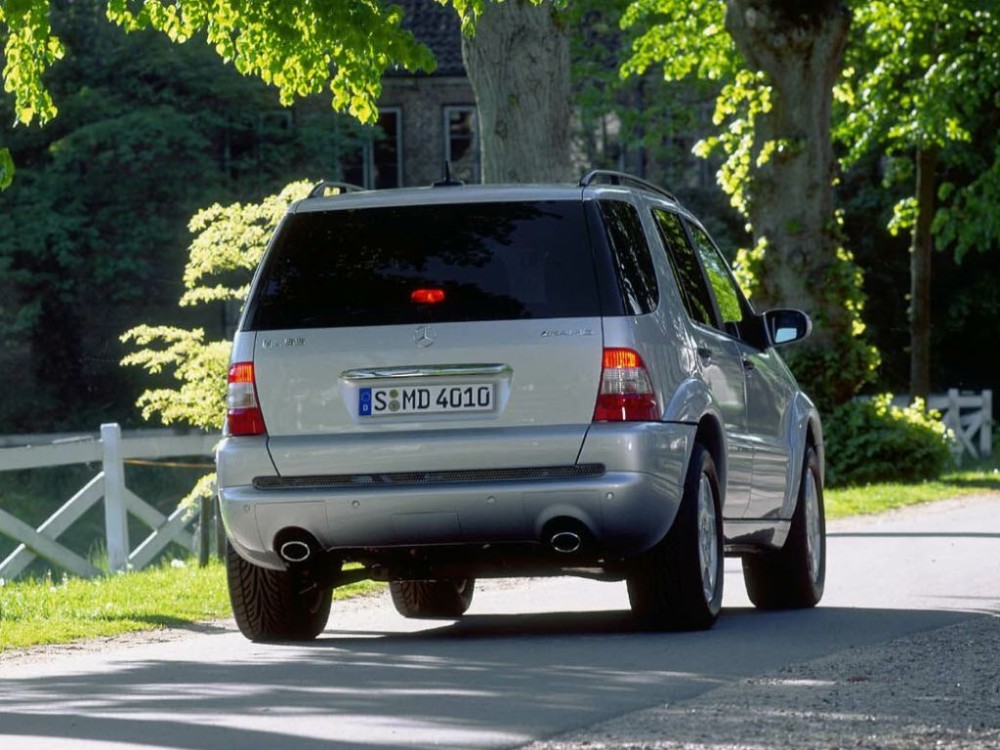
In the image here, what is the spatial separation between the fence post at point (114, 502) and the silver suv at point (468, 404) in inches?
306

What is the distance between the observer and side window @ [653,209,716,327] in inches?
399

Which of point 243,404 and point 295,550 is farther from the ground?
point 243,404

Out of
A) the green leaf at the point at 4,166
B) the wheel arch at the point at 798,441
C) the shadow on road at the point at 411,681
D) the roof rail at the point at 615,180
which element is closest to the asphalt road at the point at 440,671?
the shadow on road at the point at 411,681

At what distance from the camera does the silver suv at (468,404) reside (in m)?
9.12

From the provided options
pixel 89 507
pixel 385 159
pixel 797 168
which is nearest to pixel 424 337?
pixel 89 507

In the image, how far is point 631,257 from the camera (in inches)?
376

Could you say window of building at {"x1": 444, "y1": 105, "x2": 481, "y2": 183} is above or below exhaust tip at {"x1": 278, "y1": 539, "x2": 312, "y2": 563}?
above

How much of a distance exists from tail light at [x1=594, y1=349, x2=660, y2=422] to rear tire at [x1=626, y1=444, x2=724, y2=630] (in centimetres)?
53

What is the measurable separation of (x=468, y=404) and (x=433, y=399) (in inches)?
5.6

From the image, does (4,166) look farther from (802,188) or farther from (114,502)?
(802,188)

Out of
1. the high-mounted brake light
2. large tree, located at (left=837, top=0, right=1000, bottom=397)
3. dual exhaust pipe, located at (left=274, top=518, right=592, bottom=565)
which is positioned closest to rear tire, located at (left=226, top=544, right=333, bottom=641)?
dual exhaust pipe, located at (left=274, top=518, right=592, bottom=565)

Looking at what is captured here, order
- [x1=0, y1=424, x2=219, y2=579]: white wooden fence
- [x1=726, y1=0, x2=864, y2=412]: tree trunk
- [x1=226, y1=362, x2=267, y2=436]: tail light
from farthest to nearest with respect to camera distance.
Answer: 1. [x1=726, y1=0, x2=864, y2=412]: tree trunk
2. [x1=0, y1=424, x2=219, y2=579]: white wooden fence
3. [x1=226, y1=362, x2=267, y2=436]: tail light

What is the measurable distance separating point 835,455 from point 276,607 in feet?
57.1

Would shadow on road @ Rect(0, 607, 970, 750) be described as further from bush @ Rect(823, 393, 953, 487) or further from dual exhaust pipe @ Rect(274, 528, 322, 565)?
bush @ Rect(823, 393, 953, 487)
